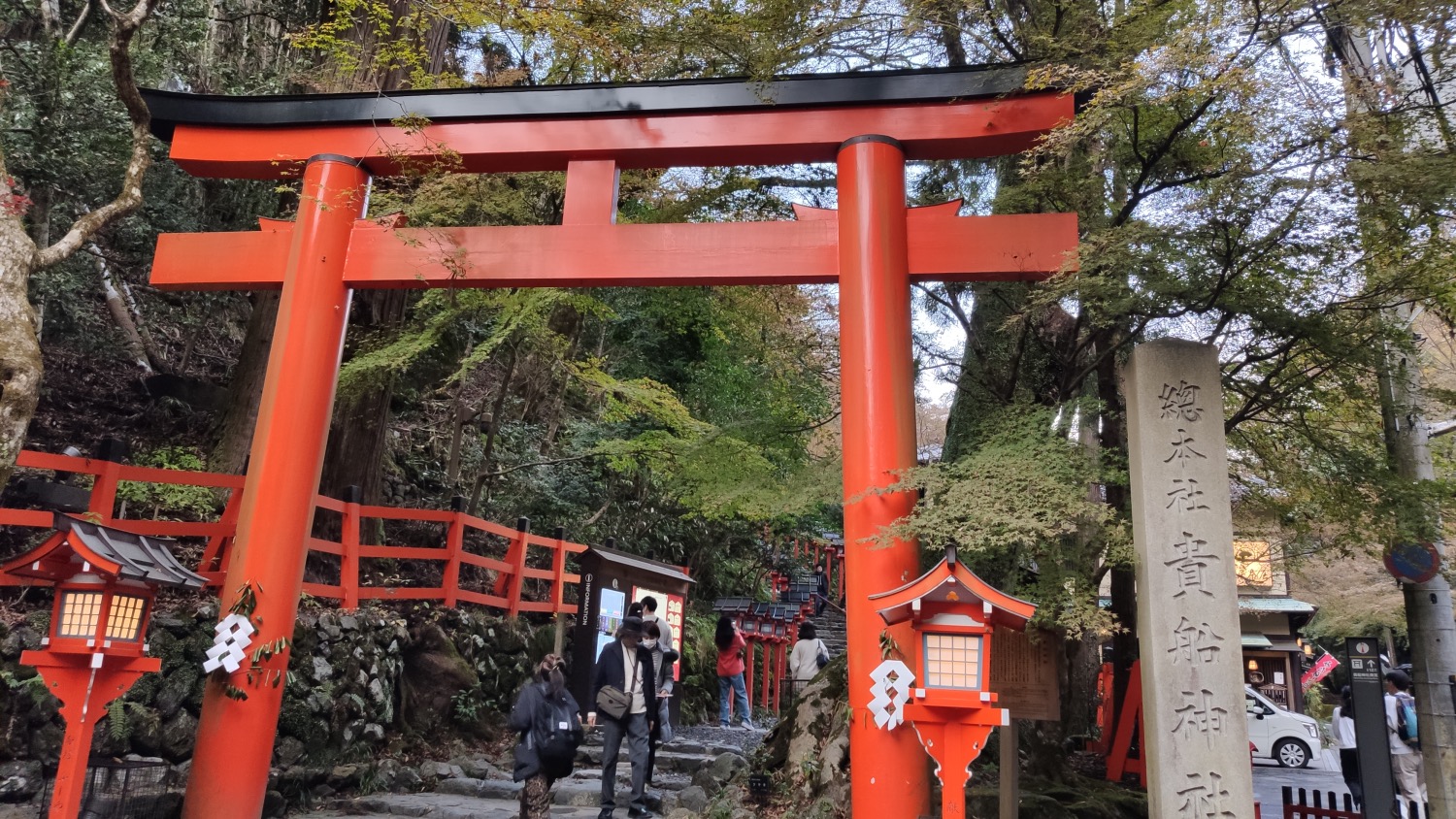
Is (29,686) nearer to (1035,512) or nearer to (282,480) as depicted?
(282,480)

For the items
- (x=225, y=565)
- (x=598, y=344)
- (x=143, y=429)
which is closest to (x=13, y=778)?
(x=225, y=565)

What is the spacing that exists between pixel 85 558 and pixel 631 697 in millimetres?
3628

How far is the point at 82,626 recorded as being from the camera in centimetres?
493

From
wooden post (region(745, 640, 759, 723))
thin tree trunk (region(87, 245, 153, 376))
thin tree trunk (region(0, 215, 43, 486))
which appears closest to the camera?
thin tree trunk (region(0, 215, 43, 486))

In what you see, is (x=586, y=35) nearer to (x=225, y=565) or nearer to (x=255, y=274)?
(x=255, y=274)

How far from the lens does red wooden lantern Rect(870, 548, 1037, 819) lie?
4.69 m

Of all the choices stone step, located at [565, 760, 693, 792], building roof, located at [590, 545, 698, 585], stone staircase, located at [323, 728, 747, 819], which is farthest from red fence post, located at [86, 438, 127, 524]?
building roof, located at [590, 545, 698, 585]

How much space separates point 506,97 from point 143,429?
6.52m

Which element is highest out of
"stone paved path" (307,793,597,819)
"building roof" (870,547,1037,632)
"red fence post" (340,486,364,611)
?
"red fence post" (340,486,364,611)

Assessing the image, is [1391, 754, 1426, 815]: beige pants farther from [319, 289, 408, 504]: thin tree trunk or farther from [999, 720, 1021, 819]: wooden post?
[319, 289, 408, 504]: thin tree trunk

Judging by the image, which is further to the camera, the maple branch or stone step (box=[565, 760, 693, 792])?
stone step (box=[565, 760, 693, 792])

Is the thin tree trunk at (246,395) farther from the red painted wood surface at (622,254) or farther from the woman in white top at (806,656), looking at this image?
the woman in white top at (806,656)

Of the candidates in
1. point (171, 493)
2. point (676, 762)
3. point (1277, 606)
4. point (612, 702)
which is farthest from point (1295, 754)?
point (171, 493)

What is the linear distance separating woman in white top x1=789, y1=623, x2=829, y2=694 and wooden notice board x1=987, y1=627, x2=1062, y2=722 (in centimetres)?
505
